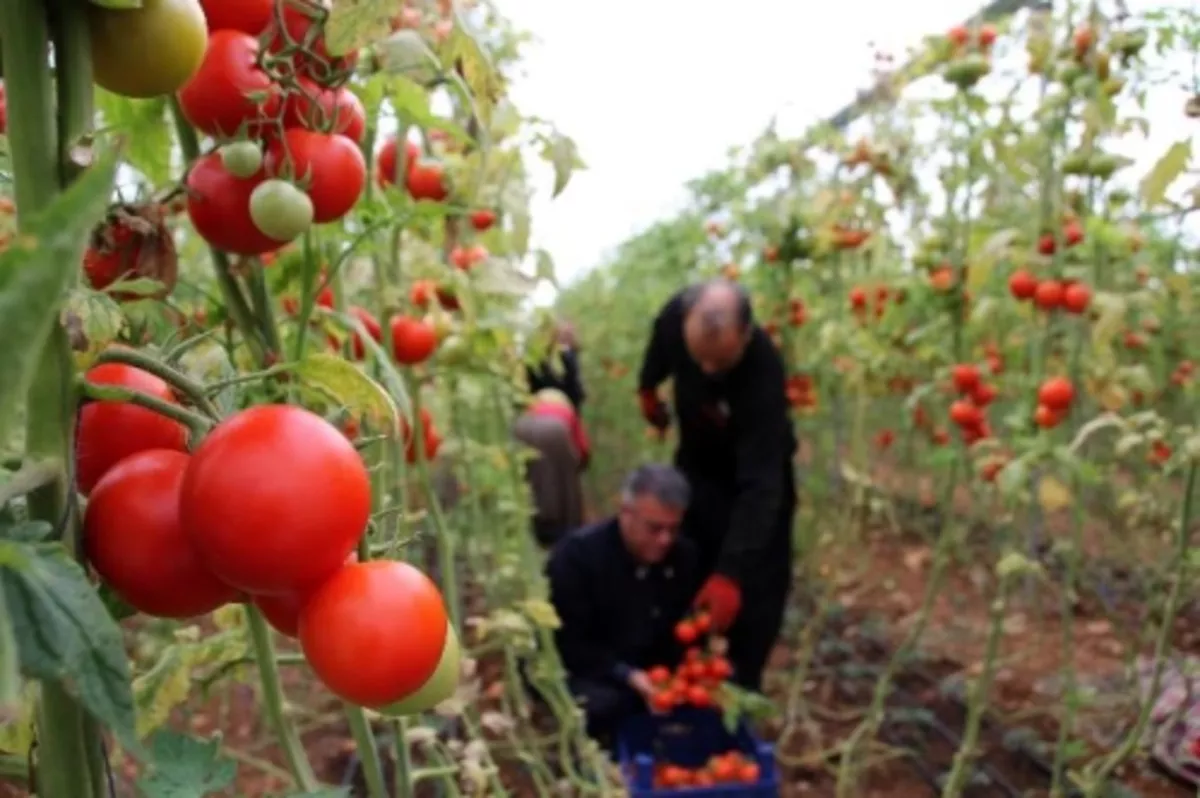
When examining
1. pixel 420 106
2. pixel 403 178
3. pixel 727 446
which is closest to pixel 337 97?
pixel 420 106

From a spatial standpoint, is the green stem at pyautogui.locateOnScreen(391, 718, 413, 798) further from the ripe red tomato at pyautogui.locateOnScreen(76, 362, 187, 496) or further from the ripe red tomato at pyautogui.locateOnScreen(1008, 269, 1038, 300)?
the ripe red tomato at pyautogui.locateOnScreen(1008, 269, 1038, 300)

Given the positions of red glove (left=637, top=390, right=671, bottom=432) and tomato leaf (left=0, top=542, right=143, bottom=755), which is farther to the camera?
red glove (left=637, top=390, right=671, bottom=432)

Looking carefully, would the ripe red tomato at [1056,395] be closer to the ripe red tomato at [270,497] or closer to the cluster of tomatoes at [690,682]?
the cluster of tomatoes at [690,682]

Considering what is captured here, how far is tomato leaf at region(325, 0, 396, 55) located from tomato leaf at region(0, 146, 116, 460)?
15.8 inches

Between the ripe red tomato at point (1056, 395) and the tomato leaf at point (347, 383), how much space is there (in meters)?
1.83

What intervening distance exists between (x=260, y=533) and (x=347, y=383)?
135 millimetres

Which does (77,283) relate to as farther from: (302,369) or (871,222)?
(871,222)

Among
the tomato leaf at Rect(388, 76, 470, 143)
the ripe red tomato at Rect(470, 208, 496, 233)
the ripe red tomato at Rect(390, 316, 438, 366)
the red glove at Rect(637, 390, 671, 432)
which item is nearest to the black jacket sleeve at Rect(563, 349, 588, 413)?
the red glove at Rect(637, 390, 671, 432)

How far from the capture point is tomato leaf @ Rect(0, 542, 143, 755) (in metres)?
0.39

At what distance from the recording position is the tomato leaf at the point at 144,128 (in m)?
0.84

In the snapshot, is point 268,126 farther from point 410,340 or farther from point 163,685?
point 410,340

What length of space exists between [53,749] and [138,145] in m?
0.55

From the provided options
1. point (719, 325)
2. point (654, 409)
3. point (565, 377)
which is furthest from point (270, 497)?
point (565, 377)

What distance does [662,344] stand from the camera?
120 inches
